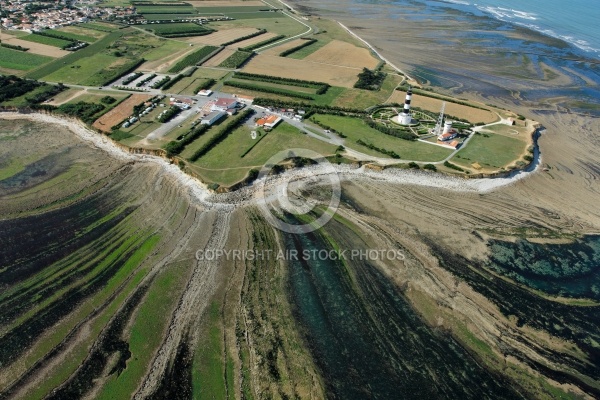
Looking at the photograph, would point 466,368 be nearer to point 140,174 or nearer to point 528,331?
point 528,331

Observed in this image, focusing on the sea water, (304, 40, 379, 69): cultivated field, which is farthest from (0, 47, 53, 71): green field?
the sea water

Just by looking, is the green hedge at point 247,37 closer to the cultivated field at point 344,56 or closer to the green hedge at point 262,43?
the green hedge at point 262,43

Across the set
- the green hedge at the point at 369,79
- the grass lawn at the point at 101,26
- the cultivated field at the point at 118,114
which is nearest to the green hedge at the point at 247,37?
the grass lawn at the point at 101,26

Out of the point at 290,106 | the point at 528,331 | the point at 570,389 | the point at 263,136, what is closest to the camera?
the point at 570,389

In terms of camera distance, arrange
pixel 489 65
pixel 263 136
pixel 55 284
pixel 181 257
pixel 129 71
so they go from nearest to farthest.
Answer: pixel 55 284 → pixel 181 257 → pixel 263 136 → pixel 129 71 → pixel 489 65

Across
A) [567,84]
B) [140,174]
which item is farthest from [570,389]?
[567,84]

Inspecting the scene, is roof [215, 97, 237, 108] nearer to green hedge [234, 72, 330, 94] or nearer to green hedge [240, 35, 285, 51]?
green hedge [234, 72, 330, 94]

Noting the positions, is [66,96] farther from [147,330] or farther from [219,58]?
[147,330]
